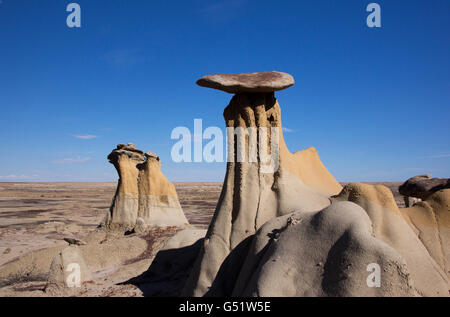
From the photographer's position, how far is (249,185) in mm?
5402

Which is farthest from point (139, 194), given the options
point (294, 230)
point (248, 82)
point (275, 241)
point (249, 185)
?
point (294, 230)

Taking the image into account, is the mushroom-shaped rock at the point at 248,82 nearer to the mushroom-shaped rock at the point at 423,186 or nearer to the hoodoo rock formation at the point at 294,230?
the hoodoo rock formation at the point at 294,230

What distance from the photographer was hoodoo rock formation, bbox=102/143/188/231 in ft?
44.7

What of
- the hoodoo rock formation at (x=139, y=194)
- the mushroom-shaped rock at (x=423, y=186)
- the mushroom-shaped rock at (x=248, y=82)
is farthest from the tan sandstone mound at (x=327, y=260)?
the hoodoo rock formation at (x=139, y=194)

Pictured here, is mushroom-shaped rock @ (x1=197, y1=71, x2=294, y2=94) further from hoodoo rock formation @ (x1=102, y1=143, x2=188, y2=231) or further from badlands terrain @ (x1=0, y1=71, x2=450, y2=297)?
hoodoo rock formation @ (x1=102, y1=143, x2=188, y2=231)

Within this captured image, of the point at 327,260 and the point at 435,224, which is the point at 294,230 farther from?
the point at 435,224

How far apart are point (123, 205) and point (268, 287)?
1162cm

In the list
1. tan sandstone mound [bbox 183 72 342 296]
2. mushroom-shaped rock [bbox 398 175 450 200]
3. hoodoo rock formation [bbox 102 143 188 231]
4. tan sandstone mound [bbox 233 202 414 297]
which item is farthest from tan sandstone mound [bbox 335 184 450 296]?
hoodoo rock formation [bbox 102 143 188 231]

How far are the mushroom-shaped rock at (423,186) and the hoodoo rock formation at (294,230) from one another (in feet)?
3.86
